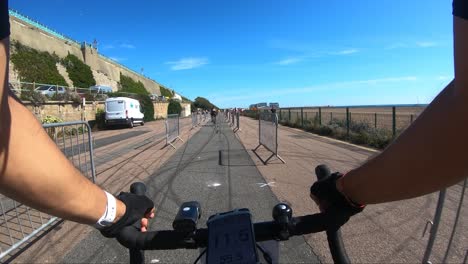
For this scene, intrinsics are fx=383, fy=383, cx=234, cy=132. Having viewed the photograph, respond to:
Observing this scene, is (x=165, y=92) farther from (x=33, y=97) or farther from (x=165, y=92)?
(x=33, y=97)

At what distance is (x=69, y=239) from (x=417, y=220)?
4807mm

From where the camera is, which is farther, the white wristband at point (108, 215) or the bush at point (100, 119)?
the bush at point (100, 119)

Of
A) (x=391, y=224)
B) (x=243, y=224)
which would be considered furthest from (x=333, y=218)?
(x=391, y=224)

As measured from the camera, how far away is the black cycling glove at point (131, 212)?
1.41m

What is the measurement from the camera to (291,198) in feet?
22.7

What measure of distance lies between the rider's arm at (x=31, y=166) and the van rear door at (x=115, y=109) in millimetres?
33027

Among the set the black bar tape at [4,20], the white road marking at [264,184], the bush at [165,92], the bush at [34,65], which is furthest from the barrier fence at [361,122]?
the bush at [165,92]

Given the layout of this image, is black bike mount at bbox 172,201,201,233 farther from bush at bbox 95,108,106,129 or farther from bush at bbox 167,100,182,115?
bush at bbox 167,100,182,115

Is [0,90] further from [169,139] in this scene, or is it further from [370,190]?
[169,139]

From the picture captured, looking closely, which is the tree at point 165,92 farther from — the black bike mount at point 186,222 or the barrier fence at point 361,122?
the black bike mount at point 186,222

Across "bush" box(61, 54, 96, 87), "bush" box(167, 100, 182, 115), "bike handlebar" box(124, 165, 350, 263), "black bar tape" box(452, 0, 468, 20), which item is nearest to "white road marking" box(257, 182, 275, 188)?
"bike handlebar" box(124, 165, 350, 263)

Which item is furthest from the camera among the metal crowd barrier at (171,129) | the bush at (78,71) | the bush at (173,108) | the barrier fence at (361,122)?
the bush at (173,108)

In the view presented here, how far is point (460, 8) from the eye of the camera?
0.96 m

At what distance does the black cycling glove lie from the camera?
4.64 ft
